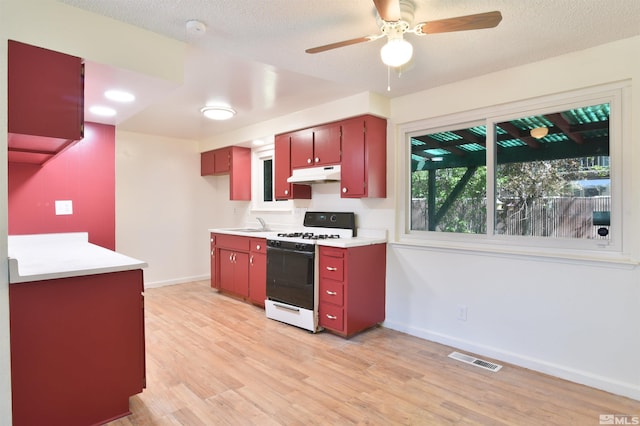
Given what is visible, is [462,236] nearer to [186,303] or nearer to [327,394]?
[327,394]

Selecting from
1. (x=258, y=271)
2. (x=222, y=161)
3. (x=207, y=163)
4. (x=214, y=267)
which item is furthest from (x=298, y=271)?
(x=207, y=163)

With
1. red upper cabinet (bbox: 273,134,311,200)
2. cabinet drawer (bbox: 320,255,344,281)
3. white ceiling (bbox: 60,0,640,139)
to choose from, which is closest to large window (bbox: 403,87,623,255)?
white ceiling (bbox: 60,0,640,139)

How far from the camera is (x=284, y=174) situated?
169 inches

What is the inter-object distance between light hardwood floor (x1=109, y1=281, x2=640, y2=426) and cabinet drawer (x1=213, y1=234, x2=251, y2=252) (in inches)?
49.6

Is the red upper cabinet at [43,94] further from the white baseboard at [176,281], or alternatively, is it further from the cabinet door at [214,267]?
the white baseboard at [176,281]

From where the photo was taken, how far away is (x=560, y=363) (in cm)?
256

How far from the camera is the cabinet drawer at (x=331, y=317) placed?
3266mm

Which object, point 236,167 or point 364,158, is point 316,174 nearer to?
point 364,158

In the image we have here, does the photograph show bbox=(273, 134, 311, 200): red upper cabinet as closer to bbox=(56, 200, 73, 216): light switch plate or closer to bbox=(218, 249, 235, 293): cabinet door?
bbox=(218, 249, 235, 293): cabinet door

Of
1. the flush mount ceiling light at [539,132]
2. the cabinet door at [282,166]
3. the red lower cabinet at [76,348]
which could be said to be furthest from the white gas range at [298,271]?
the flush mount ceiling light at [539,132]

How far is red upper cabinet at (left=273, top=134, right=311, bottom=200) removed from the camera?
4.27 m

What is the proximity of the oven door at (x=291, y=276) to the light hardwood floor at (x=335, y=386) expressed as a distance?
0.36 m

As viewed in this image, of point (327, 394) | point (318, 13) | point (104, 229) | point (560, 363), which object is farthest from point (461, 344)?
point (104, 229)

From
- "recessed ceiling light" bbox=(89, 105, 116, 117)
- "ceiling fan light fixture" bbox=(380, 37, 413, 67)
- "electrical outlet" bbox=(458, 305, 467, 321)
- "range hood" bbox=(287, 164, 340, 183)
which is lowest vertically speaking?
"electrical outlet" bbox=(458, 305, 467, 321)
